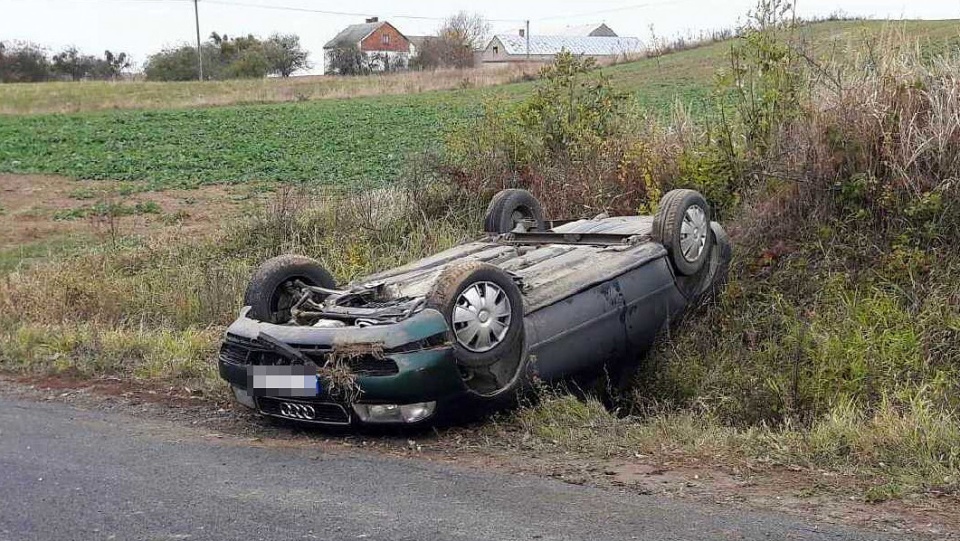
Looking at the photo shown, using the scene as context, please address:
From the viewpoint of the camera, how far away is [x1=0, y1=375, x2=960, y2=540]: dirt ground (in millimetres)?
4516

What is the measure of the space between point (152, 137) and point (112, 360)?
23859 mm

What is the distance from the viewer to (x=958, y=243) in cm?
797

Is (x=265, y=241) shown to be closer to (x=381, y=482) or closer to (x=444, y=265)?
(x=444, y=265)

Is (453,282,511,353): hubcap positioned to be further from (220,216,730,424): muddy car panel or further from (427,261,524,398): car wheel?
(220,216,730,424): muddy car panel

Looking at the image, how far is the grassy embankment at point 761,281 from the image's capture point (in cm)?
595

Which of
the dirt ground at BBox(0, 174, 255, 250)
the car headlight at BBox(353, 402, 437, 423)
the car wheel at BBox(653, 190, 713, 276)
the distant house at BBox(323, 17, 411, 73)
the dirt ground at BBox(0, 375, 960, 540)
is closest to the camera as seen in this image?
the dirt ground at BBox(0, 375, 960, 540)

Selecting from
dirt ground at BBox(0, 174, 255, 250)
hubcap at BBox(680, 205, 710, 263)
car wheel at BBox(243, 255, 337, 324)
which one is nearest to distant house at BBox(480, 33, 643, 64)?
dirt ground at BBox(0, 174, 255, 250)

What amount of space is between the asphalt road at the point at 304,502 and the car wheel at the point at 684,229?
2.94 m

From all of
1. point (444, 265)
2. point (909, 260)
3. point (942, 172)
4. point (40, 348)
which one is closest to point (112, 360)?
point (40, 348)

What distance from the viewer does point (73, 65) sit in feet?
269

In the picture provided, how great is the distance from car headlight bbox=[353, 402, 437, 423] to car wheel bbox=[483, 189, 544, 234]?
302cm

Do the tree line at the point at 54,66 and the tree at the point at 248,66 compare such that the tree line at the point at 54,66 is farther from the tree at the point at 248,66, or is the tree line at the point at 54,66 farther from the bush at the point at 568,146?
the bush at the point at 568,146

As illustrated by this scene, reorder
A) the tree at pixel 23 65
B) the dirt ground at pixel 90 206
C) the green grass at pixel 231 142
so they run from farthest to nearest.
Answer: the tree at pixel 23 65 → the green grass at pixel 231 142 → the dirt ground at pixel 90 206

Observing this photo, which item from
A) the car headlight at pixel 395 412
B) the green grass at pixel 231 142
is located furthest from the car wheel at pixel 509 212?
the green grass at pixel 231 142
